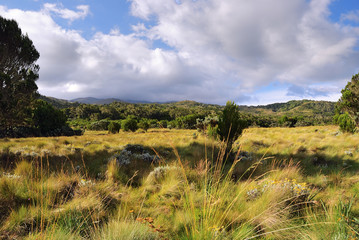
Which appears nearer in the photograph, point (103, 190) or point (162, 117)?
point (103, 190)

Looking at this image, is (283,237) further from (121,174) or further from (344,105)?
(344,105)

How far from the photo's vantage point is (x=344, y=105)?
1634 cm

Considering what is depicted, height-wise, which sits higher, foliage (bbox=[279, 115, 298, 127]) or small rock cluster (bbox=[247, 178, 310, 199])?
foliage (bbox=[279, 115, 298, 127])

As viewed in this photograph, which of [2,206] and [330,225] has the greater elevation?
[330,225]

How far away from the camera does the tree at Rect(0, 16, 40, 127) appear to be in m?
10.2

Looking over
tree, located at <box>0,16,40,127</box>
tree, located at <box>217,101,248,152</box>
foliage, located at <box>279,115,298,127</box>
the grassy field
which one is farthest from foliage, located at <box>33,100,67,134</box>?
foliage, located at <box>279,115,298,127</box>

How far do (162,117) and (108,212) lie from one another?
276 ft

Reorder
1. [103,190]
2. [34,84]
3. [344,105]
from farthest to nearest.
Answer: [344,105], [34,84], [103,190]

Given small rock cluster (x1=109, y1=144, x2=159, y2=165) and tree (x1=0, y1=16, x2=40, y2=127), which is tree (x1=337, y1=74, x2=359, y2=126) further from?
tree (x1=0, y1=16, x2=40, y2=127)

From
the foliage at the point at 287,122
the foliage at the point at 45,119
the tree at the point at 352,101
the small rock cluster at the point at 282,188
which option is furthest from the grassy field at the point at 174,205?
the foliage at the point at 287,122

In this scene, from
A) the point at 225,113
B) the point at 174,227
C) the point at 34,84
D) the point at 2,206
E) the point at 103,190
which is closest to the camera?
the point at 174,227

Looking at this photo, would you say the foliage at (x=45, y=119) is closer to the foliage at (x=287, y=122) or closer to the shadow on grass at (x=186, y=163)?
the shadow on grass at (x=186, y=163)

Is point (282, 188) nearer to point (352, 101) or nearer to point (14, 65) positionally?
point (14, 65)

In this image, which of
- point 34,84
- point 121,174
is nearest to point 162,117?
point 34,84
